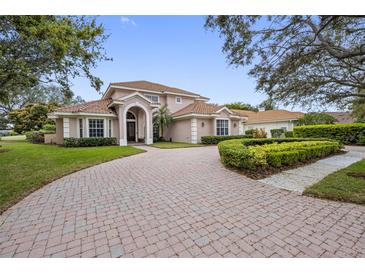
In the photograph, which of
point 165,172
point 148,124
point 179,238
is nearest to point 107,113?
point 148,124

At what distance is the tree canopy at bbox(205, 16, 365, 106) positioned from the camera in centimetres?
517

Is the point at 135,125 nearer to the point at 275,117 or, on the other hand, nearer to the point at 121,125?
the point at 121,125

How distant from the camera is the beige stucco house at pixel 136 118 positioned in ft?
52.2

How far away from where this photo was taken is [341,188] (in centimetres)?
466

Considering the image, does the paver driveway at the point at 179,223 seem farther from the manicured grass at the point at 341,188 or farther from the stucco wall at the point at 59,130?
the stucco wall at the point at 59,130

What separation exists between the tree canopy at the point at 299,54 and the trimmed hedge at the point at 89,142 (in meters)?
13.9

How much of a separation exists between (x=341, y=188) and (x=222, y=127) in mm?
15353

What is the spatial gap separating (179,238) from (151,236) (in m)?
0.45

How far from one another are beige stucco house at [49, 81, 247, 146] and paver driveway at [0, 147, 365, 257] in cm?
1216

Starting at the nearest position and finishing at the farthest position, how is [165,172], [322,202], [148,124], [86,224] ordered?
[86,224], [322,202], [165,172], [148,124]

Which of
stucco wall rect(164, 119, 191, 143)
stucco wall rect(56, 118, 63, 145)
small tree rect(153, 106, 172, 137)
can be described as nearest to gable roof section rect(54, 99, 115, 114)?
stucco wall rect(56, 118, 63, 145)

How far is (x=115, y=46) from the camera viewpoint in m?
7.98

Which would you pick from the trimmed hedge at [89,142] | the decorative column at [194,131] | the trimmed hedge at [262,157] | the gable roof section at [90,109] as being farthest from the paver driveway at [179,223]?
the decorative column at [194,131]

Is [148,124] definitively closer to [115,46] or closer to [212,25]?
[115,46]
